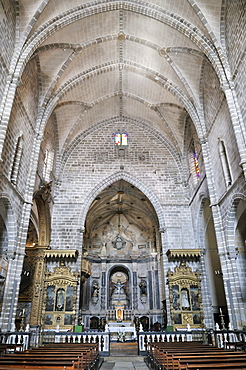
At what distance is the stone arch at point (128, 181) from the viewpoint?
20938 millimetres

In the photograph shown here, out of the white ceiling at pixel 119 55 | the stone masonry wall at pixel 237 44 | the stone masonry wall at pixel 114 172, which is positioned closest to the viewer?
the stone masonry wall at pixel 237 44

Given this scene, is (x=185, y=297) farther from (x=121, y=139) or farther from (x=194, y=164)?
(x=121, y=139)

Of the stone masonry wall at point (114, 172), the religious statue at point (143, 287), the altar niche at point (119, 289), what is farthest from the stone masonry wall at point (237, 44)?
the altar niche at point (119, 289)

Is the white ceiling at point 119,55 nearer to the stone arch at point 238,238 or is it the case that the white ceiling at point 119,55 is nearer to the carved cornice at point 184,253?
the stone arch at point 238,238

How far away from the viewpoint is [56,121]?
2109 centimetres

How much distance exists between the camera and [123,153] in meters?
22.9

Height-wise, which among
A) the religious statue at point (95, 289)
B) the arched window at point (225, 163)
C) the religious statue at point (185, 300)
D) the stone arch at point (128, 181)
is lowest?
the religious statue at point (185, 300)

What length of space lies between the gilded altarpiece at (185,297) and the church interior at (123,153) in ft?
0.20

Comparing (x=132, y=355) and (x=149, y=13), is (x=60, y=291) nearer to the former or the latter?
(x=132, y=355)

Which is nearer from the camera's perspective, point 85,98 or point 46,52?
point 46,52

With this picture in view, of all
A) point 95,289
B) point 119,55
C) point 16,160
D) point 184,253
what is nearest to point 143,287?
point 95,289

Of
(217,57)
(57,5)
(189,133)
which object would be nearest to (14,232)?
(57,5)

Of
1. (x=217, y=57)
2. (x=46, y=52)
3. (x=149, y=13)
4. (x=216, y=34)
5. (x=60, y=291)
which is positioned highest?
(x=149, y=13)

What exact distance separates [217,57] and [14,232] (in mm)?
11723
